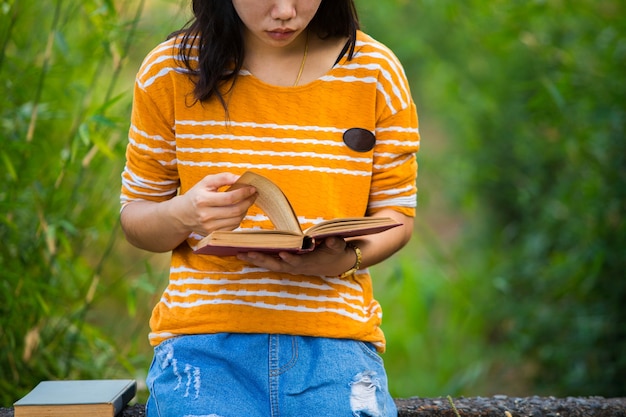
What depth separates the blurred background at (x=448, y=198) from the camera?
2273mm

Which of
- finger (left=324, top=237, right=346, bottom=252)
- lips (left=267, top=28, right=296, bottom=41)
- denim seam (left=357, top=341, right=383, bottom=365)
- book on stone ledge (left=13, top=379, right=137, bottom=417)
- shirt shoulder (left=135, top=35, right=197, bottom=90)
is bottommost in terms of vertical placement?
book on stone ledge (left=13, top=379, right=137, bottom=417)

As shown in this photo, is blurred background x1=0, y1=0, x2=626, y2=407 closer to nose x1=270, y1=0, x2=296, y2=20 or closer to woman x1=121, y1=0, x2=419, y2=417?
woman x1=121, y1=0, x2=419, y2=417

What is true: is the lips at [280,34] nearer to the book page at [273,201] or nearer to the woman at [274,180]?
the woman at [274,180]

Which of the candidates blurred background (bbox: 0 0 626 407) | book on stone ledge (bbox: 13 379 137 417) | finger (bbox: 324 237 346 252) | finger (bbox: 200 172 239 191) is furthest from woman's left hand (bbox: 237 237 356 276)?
blurred background (bbox: 0 0 626 407)

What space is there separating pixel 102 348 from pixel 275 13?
1.30 meters

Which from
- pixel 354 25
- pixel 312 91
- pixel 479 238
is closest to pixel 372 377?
pixel 312 91

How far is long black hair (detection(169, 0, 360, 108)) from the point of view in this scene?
158 centimetres

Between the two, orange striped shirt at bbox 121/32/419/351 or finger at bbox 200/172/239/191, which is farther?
orange striped shirt at bbox 121/32/419/351

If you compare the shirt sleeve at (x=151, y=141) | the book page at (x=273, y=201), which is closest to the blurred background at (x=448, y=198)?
the shirt sleeve at (x=151, y=141)

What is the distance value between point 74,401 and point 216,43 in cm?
69

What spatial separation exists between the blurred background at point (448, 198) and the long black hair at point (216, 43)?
0.42m

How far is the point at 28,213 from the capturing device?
2.40 metres

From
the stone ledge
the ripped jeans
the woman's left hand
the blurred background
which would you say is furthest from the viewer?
the blurred background

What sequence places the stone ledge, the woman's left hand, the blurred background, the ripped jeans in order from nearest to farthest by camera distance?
the woman's left hand < the ripped jeans < the stone ledge < the blurred background
